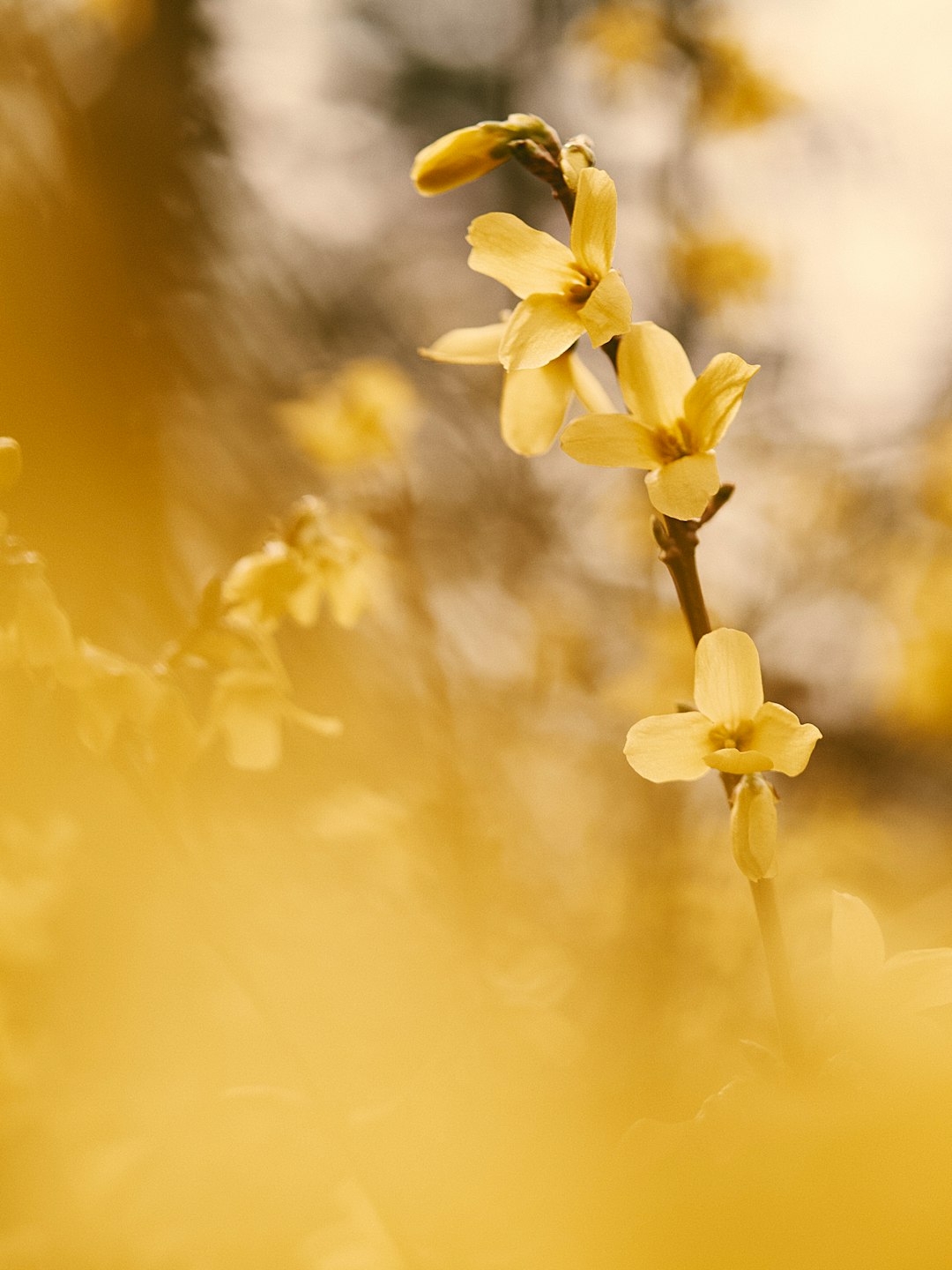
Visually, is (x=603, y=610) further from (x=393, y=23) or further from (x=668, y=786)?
(x=393, y=23)

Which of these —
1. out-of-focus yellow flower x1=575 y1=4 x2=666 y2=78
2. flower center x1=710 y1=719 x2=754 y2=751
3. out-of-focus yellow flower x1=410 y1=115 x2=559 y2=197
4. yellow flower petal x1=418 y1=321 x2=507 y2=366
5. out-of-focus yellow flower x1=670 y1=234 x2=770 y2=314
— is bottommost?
flower center x1=710 y1=719 x2=754 y2=751

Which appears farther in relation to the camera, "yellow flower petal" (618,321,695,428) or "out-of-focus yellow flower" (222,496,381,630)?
"out-of-focus yellow flower" (222,496,381,630)

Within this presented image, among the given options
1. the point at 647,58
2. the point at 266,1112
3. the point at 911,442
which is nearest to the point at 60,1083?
the point at 266,1112

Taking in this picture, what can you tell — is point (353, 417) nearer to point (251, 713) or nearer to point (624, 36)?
point (251, 713)

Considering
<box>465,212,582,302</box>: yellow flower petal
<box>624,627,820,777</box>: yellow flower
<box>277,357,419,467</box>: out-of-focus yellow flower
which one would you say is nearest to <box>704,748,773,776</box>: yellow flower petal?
<box>624,627,820,777</box>: yellow flower

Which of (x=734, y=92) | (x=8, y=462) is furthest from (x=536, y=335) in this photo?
(x=734, y=92)

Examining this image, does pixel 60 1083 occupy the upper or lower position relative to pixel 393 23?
lower

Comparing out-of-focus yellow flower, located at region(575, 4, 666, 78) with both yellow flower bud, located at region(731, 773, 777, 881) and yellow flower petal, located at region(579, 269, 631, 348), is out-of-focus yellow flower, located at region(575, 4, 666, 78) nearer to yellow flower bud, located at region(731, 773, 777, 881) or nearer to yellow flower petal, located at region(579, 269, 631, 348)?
yellow flower petal, located at region(579, 269, 631, 348)

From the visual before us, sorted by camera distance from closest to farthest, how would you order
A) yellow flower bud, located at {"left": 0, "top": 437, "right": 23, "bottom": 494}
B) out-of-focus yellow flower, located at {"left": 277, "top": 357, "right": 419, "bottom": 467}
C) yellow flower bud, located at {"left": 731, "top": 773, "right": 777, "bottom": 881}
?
1. yellow flower bud, located at {"left": 731, "top": 773, "right": 777, "bottom": 881}
2. yellow flower bud, located at {"left": 0, "top": 437, "right": 23, "bottom": 494}
3. out-of-focus yellow flower, located at {"left": 277, "top": 357, "right": 419, "bottom": 467}
